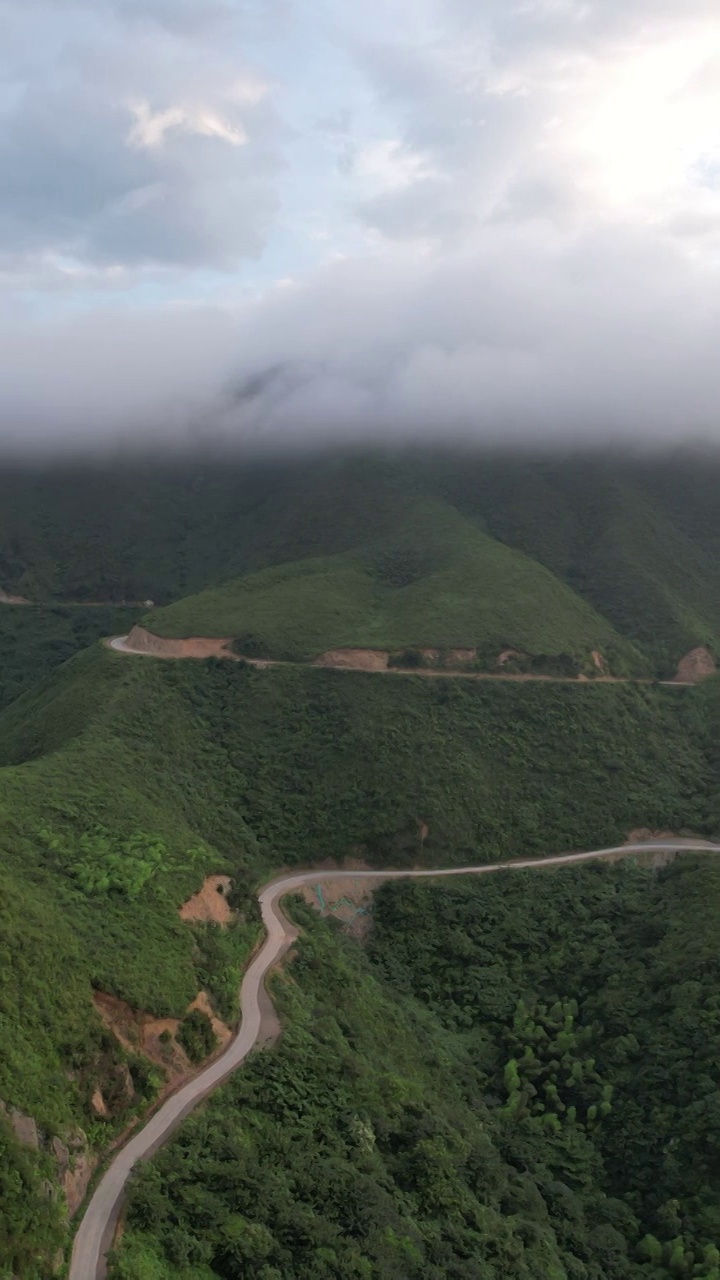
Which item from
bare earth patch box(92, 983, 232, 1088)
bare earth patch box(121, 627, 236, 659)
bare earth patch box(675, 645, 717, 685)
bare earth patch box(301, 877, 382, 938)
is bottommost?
bare earth patch box(301, 877, 382, 938)

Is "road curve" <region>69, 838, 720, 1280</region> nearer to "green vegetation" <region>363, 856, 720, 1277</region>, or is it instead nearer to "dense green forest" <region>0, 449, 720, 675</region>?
"green vegetation" <region>363, 856, 720, 1277</region>

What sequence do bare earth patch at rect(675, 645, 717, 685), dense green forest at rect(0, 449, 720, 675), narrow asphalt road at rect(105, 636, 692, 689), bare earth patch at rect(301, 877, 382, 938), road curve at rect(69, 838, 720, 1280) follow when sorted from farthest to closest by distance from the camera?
dense green forest at rect(0, 449, 720, 675), bare earth patch at rect(675, 645, 717, 685), narrow asphalt road at rect(105, 636, 692, 689), bare earth patch at rect(301, 877, 382, 938), road curve at rect(69, 838, 720, 1280)

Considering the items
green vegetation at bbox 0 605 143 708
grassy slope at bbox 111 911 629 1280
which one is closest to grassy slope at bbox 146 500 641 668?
green vegetation at bbox 0 605 143 708

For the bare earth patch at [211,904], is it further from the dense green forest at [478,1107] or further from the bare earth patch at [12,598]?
the bare earth patch at [12,598]

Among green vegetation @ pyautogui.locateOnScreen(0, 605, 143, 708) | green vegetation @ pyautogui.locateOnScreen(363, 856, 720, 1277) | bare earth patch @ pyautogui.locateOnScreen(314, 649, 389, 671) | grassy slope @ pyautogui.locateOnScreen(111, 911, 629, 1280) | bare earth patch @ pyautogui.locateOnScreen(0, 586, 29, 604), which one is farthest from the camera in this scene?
bare earth patch @ pyautogui.locateOnScreen(0, 586, 29, 604)

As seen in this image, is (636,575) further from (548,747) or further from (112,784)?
(112,784)

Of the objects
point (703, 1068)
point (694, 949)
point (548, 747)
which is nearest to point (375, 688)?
point (548, 747)

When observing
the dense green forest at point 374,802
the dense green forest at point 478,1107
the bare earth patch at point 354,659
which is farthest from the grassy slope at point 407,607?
the dense green forest at point 478,1107

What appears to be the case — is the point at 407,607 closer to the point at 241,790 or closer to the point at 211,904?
the point at 241,790

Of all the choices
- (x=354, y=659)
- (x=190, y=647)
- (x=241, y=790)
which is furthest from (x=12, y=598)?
(x=241, y=790)
